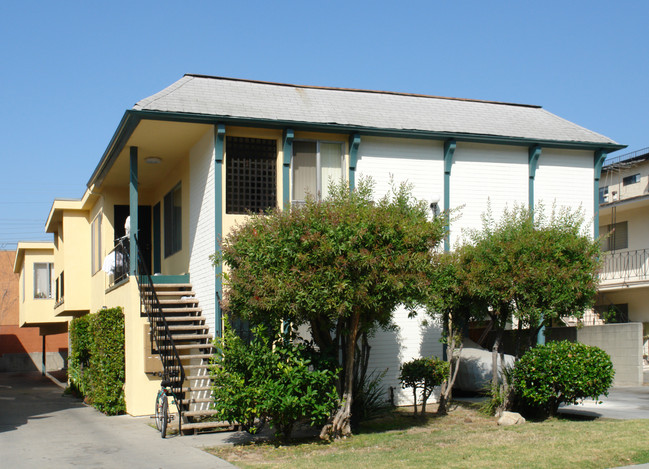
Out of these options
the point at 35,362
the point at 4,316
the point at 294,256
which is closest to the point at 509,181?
the point at 294,256

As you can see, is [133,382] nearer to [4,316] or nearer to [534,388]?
[534,388]

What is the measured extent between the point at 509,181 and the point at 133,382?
9.23 metres

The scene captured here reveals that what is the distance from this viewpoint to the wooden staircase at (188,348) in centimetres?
1227

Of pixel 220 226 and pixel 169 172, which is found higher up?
pixel 169 172

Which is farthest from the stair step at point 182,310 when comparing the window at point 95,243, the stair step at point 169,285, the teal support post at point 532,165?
the teal support post at point 532,165

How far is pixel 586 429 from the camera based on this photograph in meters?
11.2

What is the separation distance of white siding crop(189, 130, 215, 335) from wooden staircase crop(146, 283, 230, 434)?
290mm

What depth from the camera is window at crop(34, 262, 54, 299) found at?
3009 centimetres

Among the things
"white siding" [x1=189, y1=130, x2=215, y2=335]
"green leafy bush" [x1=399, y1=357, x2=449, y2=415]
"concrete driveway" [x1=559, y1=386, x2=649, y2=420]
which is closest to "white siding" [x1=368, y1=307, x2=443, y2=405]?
"green leafy bush" [x1=399, y1=357, x2=449, y2=415]

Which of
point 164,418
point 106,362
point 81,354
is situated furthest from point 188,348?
point 81,354

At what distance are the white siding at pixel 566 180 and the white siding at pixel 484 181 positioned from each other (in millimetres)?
447

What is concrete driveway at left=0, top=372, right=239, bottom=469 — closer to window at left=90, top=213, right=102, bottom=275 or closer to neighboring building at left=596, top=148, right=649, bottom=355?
window at left=90, top=213, right=102, bottom=275

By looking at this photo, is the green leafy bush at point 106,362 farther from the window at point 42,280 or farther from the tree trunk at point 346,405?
the window at point 42,280

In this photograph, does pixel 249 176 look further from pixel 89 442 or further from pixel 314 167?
pixel 89 442
